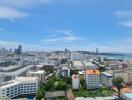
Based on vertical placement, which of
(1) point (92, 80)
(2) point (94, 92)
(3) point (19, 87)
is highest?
(1) point (92, 80)

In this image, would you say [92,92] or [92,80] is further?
[92,80]

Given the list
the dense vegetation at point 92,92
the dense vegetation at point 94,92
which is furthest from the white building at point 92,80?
the dense vegetation at point 94,92

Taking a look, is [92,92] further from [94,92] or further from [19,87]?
[19,87]

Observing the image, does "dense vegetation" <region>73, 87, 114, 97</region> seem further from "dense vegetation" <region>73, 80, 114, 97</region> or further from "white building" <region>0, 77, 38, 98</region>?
"white building" <region>0, 77, 38, 98</region>

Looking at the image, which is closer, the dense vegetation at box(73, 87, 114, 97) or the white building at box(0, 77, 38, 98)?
the white building at box(0, 77, 38, 98)

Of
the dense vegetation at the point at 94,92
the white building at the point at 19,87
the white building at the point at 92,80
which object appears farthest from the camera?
the white building at the point at 92,80

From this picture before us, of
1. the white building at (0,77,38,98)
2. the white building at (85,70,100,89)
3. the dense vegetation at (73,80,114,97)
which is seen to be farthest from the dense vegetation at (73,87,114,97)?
the white building at (0,77,38,98)

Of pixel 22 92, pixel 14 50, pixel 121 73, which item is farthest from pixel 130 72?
pixel 14 50

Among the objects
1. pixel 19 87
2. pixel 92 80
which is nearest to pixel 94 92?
pixel 92 80

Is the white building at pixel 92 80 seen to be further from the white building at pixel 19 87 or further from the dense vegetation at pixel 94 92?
the white building at pixel 19 87

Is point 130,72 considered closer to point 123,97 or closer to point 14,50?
point 123,97

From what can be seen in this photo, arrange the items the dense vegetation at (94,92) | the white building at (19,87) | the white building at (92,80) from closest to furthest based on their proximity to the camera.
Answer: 1. the white building at (19,87)
2. the dense vegetation at (94,92)
3. the white building at (92,80)
